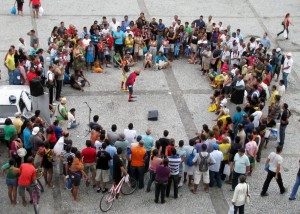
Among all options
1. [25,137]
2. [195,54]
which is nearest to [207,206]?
[25,137]

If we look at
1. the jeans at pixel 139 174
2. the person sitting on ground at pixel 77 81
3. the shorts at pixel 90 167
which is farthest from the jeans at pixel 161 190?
the person sitting on ground at pixel 77 81

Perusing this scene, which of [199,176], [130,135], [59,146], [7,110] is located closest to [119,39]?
[7,110]

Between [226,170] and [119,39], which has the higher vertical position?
[119,39]

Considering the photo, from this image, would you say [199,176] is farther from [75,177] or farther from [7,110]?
[7,110]

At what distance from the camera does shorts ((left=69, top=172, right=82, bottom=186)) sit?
43.0 ft

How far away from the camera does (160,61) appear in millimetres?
21031

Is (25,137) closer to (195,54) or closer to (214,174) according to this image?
(214,174)

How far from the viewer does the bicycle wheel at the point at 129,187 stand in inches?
548

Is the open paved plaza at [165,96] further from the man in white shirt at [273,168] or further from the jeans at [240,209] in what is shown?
the jeans at [240,209]

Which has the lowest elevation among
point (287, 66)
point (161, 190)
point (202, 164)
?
point (161, 190)

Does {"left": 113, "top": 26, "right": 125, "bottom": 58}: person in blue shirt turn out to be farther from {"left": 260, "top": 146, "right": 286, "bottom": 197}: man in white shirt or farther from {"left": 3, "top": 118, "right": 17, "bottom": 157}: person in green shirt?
{"left": 260, "top": 146, "right": 286, "bottom": 197}: man in white shirt

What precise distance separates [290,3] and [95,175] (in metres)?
20.3

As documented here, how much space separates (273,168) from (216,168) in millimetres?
1516

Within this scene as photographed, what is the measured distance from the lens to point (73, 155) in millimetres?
13258
